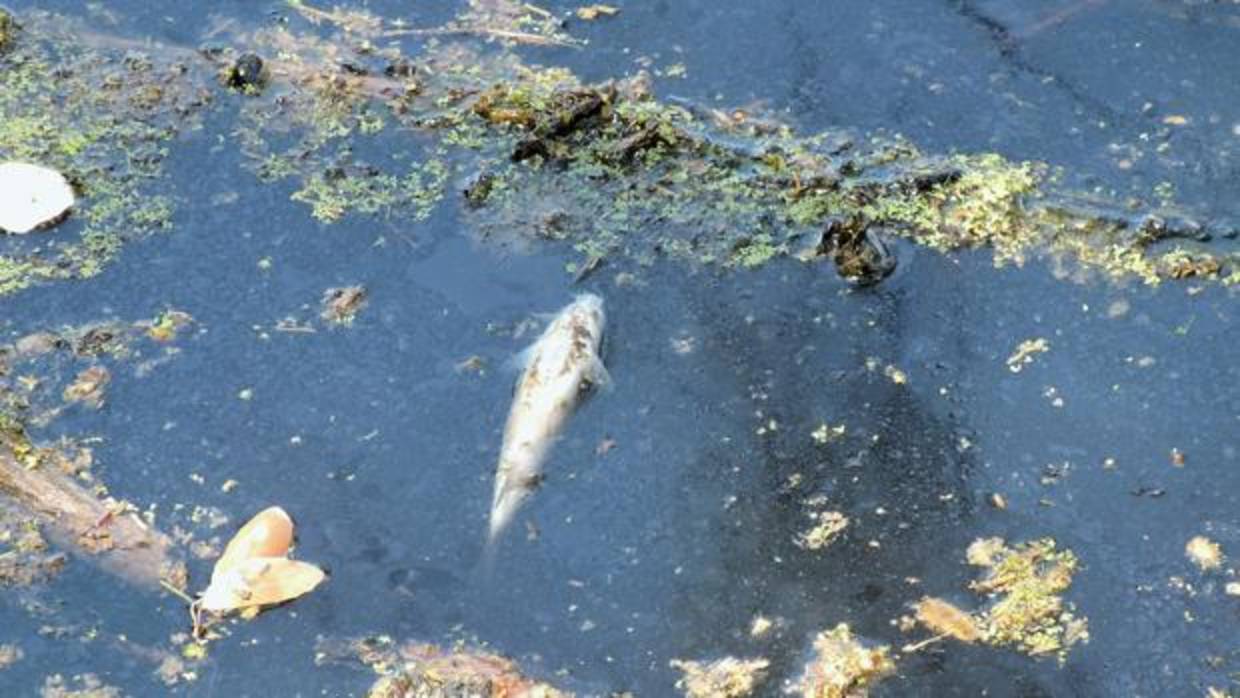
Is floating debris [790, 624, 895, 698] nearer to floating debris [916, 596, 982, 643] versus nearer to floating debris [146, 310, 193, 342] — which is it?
floating debris [916, 596, 982, 643]

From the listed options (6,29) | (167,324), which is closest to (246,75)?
(6,29)

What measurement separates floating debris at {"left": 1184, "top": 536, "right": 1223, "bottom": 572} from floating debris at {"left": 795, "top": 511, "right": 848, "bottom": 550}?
0.65 meters

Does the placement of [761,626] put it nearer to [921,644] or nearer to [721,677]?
[721,677]

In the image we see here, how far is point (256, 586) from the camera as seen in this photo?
2.87m

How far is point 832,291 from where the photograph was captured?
3379 millimetres

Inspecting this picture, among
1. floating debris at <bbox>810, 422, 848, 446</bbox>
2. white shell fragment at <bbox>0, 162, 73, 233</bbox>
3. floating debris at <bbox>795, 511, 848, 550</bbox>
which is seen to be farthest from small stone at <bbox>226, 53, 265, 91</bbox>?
floating debris at <bbox>795, 511, 848, 550</bbox>

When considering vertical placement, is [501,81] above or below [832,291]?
above

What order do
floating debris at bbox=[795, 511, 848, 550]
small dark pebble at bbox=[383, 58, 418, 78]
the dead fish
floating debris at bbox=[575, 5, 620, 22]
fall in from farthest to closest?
floating debris at bbox=[575, 5, 620, 22] < small dark pebble at bbox=[383, 58, 418, 78] < the dead fish < floating debris at bbox=[795, 511, 848, 550]

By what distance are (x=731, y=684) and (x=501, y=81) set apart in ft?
5.95

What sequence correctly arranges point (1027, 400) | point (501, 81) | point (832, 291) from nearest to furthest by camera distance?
point (1027, 400) → point (832, 291) → point (501, 81)

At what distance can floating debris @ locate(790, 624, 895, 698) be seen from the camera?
8.91ft

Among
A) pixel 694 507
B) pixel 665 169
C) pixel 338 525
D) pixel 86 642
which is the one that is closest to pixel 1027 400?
pixel 694 507

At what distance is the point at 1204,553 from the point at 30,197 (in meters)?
2.75

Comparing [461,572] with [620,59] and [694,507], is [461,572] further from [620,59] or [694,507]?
[620,59]
